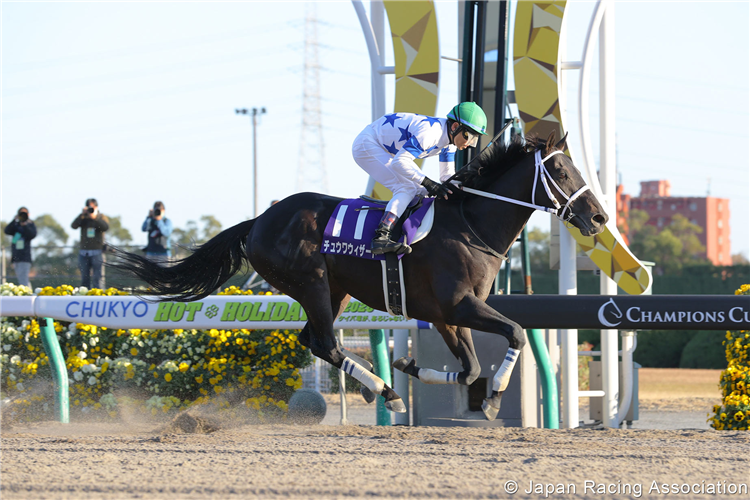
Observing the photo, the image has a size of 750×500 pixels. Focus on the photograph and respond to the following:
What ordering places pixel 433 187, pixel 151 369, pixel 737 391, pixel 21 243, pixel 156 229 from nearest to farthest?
pixel 433 187
pixel 737 391
pixel 151 369
pixel 156 229
pixel 21 243

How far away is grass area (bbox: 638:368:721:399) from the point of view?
1029cm

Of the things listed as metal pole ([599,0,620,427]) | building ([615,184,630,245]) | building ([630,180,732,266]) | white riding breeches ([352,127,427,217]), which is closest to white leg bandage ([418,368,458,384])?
white riding breeches ([352,127,427,217])

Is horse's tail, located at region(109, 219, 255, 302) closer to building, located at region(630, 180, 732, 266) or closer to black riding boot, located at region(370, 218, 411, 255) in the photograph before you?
black riding boot, located at region(370, 218, 411, 255)

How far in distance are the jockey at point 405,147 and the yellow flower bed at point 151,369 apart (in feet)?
7.31

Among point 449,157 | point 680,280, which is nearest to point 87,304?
point 449,157

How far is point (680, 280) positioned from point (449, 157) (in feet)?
45.4

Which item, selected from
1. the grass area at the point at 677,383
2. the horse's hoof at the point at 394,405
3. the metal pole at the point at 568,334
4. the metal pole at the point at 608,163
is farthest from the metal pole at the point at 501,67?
the grass area at the point at 677,383

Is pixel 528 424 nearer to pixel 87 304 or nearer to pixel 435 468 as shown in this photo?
pixel 435 468

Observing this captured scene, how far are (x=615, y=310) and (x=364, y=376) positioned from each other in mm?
1808

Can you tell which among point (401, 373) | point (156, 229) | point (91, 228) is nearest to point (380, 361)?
point (401, 373)

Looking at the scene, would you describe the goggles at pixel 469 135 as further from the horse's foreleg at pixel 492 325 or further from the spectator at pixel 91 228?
the spectator at pixel 91 228

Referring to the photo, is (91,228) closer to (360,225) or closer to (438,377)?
(360,225)

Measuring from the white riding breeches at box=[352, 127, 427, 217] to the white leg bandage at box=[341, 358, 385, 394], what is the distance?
2.93 feet

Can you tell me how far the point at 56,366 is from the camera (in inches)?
227
